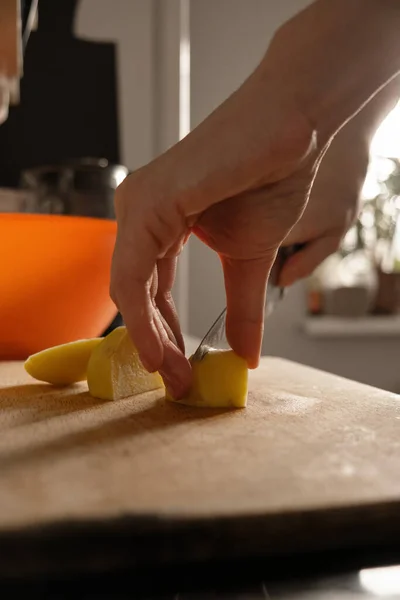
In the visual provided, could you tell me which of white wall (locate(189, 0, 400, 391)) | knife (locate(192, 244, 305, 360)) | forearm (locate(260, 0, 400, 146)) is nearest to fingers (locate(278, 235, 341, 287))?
knife (locate(192, 244, 305, 360))

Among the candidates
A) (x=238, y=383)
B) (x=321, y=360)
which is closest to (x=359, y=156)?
(x=238, y=383)

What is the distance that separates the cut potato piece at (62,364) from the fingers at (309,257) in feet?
1.27

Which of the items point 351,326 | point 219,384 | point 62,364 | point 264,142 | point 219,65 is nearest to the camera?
point 264,142

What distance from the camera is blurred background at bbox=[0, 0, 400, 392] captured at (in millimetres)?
2105

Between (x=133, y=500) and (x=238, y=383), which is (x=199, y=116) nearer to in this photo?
(x=238, y=383)

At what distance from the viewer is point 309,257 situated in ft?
3.44

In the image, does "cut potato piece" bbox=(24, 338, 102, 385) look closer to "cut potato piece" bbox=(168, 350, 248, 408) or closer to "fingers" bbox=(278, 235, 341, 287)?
"cut potato piece" bbox=(168, 350, 248, 408)

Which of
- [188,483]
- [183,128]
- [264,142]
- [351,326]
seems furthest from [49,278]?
[351,326]

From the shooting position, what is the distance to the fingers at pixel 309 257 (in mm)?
1047

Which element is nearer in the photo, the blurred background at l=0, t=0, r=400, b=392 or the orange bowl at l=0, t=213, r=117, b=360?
the orange bowl at l=0, t=213, r=117, b=360

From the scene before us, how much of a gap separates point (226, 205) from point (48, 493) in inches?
15.8

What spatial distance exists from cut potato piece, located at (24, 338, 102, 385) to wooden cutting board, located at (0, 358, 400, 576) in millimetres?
125

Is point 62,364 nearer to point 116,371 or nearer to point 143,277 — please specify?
point 116,371

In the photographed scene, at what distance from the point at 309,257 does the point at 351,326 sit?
1856mm
